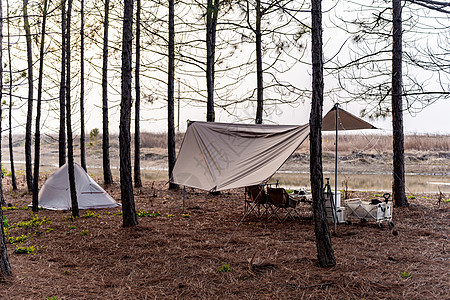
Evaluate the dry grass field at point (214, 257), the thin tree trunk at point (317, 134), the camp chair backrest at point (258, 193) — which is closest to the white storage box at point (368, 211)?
the dry grass field at point (214, 257)

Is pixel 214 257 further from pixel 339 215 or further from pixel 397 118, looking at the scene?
pixel 397 118

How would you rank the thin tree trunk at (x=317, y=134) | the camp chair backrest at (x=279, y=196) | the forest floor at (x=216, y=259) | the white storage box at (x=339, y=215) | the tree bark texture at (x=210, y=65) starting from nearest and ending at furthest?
the forest floor at (x=216, y=259)
the thin tree trunk at (x=317, y=134)
the white storage box at (x=339, y=215)
the camp chair backrest at (x=279, y=196)
the tree bark texture at (x=210, y=65)

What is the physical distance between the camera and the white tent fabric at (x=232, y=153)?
625 centimetres

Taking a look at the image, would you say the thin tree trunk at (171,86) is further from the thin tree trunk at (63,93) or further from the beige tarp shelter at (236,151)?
the beige tarp shelter at (236,151)

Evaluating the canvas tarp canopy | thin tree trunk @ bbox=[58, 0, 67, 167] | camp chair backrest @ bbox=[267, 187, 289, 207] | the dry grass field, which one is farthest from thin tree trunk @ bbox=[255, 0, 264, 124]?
thin tree trunk @ bbox=[58, 0, 67, 167]

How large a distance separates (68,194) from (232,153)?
12.7 feet

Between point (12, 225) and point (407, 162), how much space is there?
20.1 m

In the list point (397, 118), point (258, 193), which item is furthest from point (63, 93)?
point (397, 118)

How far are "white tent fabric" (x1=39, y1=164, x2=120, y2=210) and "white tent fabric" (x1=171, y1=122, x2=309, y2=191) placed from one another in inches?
77.3

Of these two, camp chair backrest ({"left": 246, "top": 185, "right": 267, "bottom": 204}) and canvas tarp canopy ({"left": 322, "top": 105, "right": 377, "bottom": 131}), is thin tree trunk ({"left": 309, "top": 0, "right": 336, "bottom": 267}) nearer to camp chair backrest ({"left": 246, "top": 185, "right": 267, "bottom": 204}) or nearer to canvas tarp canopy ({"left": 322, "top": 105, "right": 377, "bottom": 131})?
canvas tarp canopy ({"left": 322, "top": 105, "right": 377, "bottom": 131})

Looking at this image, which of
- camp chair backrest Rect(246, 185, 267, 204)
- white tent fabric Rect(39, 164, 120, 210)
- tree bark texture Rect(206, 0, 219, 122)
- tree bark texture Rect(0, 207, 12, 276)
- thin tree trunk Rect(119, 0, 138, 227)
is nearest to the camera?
tree bark texture Rect(0, 207, 12, 276)

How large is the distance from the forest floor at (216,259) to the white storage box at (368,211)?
0.61ft

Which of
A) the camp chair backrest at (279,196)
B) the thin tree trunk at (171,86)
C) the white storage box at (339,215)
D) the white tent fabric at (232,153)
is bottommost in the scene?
the white storage box at (339,215)

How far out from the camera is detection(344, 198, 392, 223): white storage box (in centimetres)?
636
